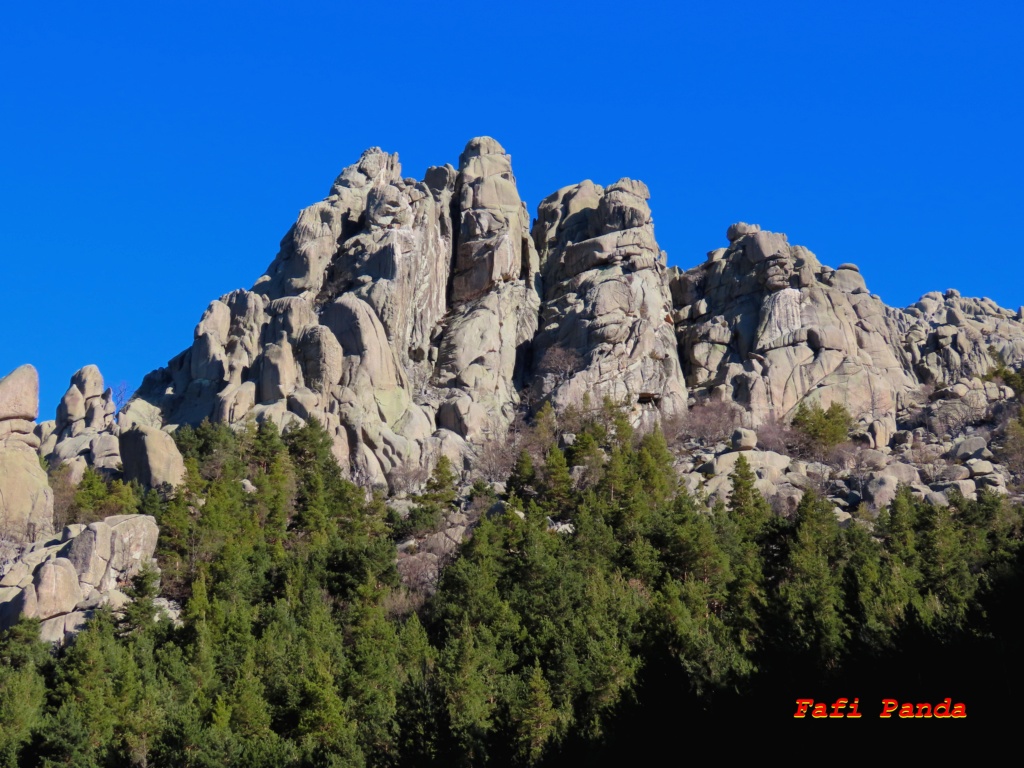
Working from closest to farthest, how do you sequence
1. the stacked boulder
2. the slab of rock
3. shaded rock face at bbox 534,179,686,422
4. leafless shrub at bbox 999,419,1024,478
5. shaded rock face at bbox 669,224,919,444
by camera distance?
the stacked boulder
the slab of rock
leafless shrub at bbox 999,419,1024,478
shaded rock face at bbox 534,179,686,422
shaded rock face at bbox 669,224,919,444

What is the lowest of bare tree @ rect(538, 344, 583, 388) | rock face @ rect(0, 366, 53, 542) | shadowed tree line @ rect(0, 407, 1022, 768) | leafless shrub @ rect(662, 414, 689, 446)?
shadowed tree line @ rect(0, 407, 1022, 768)

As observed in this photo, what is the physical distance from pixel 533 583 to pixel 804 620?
12509 mm

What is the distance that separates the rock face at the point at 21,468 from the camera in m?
54.6

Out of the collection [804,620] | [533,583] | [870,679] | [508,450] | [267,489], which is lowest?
[870,679]

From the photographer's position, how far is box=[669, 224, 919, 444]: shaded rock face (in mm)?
78688

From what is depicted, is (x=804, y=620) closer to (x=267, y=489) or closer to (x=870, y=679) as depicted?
(x=870, y=679)

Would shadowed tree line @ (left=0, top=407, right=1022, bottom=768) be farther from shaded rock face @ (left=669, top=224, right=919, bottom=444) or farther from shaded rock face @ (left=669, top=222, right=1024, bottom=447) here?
shaded rock face @ (left=669, top=222, right=1024, bottom=447)

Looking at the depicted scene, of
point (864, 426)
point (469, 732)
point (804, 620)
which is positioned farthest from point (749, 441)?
point (469, 732)

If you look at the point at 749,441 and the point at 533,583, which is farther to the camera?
the point at 749,441

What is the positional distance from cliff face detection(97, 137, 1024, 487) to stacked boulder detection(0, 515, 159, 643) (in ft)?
56.6

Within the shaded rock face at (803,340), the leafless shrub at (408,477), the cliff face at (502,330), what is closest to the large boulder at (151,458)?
the cliff face at (502,330)

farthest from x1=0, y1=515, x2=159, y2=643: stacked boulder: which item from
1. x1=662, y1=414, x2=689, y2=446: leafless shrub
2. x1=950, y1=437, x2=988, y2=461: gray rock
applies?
x1=950, y1=437, x2=988, y2=461: gray rock

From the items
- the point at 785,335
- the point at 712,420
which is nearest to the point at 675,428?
the point at 712,420

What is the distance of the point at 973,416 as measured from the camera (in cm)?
7638
